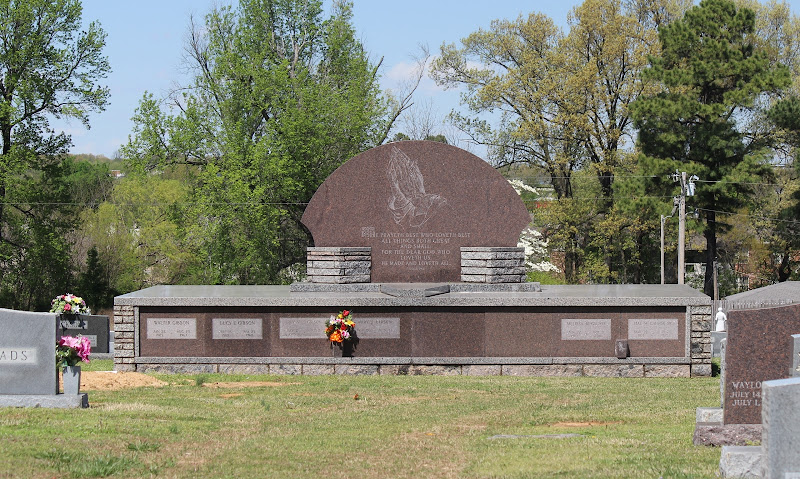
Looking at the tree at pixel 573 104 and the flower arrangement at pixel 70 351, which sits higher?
the tree at pixel 573 104

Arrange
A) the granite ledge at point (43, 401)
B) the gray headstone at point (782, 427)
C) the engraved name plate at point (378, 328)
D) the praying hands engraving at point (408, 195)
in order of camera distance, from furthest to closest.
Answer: the praying hands engraving at point (408, 195), the engraved name plate at point (378, 328), the granite ledge at point (43, 401), the gray headstone at point (782, 427)

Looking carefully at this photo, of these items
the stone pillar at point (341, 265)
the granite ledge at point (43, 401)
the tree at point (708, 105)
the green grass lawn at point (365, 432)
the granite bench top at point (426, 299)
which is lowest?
the green grass lawn at point (365, 432)

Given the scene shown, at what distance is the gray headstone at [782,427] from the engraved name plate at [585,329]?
1138 centimetres

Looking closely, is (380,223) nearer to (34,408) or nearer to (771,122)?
(34,408)

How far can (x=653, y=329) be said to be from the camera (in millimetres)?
18969

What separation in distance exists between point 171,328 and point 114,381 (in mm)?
2736

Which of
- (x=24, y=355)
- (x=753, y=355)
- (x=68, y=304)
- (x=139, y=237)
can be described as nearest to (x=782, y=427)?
(x=753, y=355)

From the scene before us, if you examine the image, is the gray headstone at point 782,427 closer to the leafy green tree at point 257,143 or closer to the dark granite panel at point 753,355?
the dark granite panel at point 753,355

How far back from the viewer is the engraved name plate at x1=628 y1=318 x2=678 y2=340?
62.1 ft

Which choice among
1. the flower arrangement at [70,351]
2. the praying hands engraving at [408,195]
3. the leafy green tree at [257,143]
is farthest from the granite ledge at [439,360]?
the leafy green tree at [257,143]

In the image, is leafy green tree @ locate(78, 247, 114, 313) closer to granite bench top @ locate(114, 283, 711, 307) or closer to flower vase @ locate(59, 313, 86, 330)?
flower vase @ locate(59, 313, 86, 330)

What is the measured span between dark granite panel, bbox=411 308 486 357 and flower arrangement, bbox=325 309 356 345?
46.9 inches

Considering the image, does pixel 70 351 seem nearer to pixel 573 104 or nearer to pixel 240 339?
pixel 240 339

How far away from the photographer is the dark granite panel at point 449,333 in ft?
62.2
